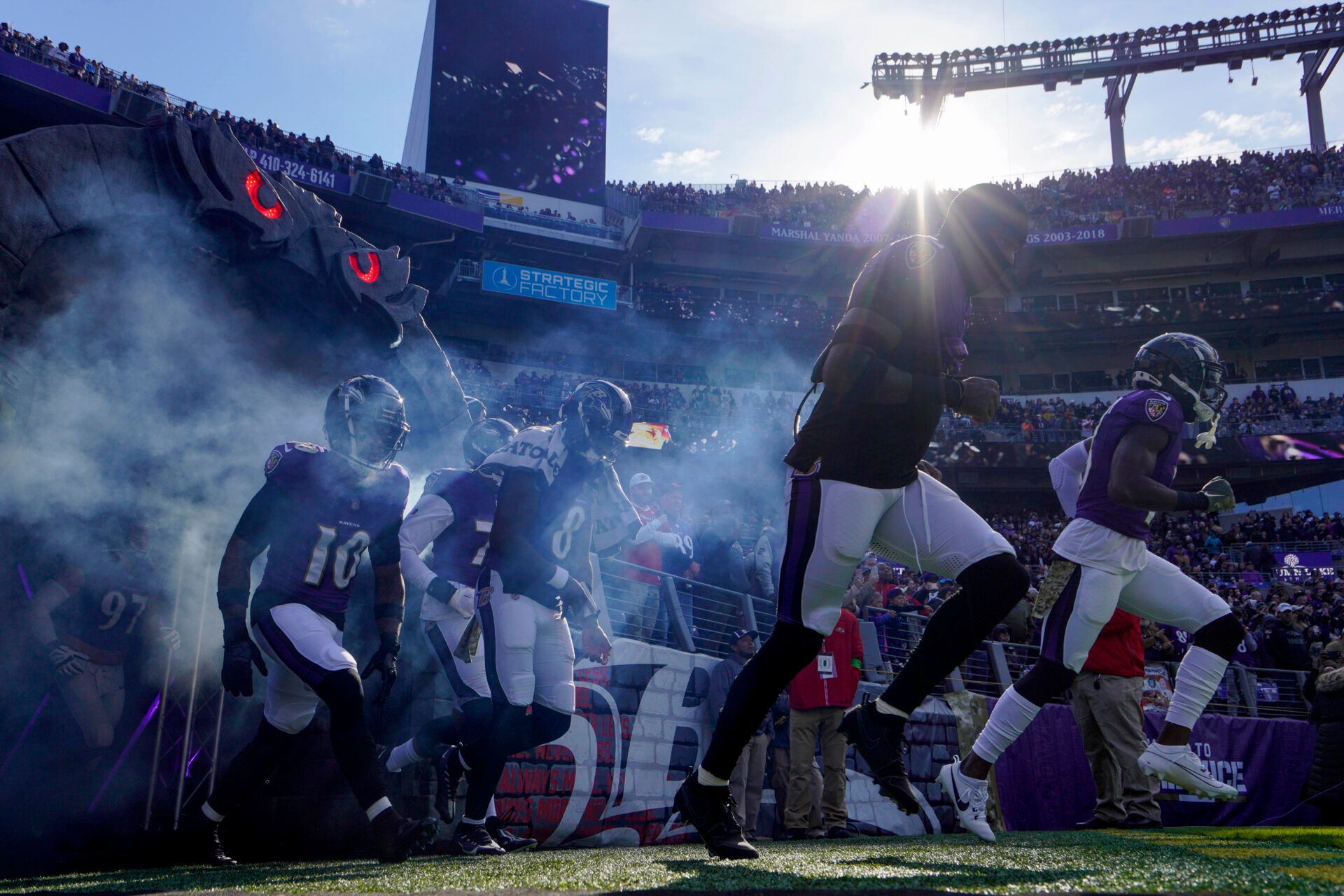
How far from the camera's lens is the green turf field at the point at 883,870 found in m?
2.11

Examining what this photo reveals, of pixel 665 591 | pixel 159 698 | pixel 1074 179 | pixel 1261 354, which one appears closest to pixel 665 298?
pixel 1074 179

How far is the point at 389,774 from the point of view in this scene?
16.9 feet

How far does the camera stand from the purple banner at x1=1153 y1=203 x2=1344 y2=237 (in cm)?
3394

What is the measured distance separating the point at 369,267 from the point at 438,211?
938 inches

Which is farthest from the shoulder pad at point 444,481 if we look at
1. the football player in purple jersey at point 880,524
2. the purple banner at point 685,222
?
the purple banner at point 685,222

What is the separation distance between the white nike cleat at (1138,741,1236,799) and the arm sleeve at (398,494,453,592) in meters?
3.70

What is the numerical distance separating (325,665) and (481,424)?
291 centimetres

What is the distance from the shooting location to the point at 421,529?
215 inches

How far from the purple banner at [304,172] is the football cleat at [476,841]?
24666 mm

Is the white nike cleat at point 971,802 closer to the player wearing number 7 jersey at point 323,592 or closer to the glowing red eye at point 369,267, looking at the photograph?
the player wearing number 7 jersey at point 323,592

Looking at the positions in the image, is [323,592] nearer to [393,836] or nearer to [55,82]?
[393,836]

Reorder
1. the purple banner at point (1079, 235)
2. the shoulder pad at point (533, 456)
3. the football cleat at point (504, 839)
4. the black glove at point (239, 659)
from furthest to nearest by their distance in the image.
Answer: the purple banner at point (1079, 235) → the football cleat at point (504, 839) → the shoulder pad at point (533, 456) → the black glove at point (239, 659)

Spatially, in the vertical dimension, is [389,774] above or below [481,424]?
below

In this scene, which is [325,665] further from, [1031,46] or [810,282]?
[1031,46]
